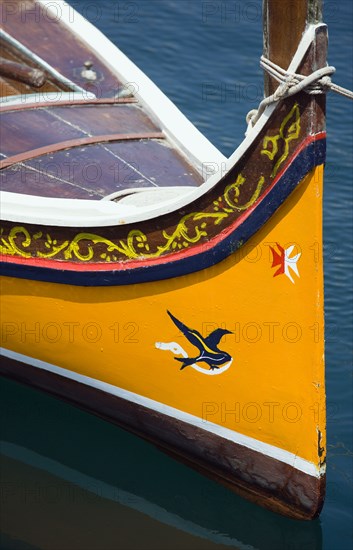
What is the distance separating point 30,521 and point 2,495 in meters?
0.37

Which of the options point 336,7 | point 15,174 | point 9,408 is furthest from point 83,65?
point 336,7

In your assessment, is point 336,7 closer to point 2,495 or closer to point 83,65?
point 83,65

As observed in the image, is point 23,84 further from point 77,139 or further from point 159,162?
→ point 159,162

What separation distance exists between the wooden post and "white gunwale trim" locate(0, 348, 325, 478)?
269 centimetres

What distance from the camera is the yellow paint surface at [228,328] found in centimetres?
733

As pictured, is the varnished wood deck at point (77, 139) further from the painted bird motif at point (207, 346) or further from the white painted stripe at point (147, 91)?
the painted bird motif at point (207, 346)

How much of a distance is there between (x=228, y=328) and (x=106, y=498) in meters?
2.05

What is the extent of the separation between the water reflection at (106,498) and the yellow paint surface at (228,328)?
0.92 metres

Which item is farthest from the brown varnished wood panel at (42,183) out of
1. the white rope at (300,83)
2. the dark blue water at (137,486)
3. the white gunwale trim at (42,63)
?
the white rope at (300,83)

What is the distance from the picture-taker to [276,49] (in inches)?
Answer: 264

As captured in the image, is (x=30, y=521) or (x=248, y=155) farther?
(x=30, y=521)

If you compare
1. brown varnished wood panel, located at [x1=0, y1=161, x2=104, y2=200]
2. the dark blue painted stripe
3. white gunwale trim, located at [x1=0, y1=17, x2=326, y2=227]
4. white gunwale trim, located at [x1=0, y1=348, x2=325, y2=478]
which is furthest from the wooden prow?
white gunwale trim, located at [x1=0, y1=348, x2=325, y2=478]

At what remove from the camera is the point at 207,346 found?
7840mm

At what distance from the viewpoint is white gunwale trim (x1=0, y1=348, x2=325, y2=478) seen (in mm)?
7965
